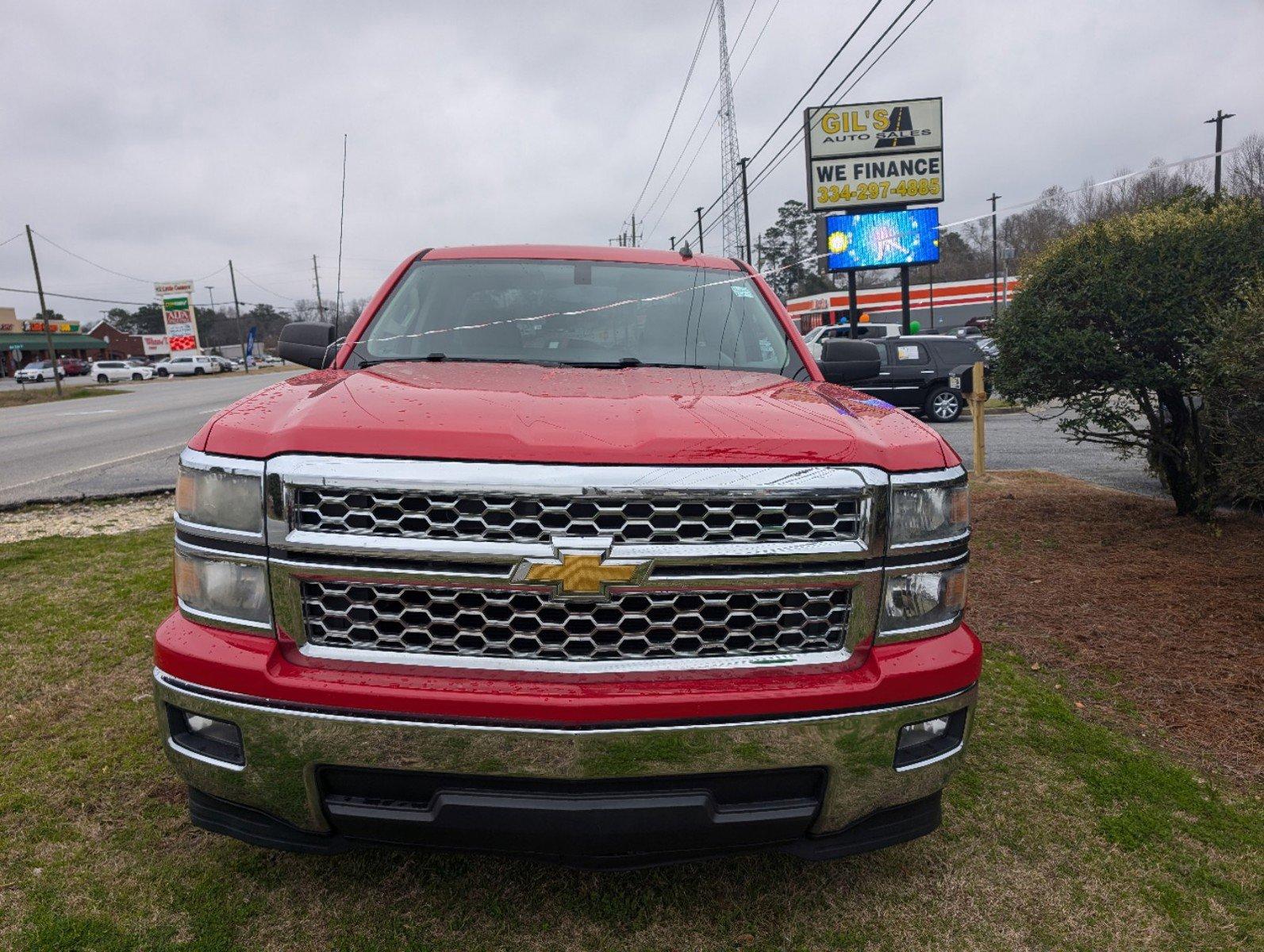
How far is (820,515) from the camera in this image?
1945 millimetres

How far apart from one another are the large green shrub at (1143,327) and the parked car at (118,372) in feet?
214

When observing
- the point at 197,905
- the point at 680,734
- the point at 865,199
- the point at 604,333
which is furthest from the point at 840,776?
the point at 865,199

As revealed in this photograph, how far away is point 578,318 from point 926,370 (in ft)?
46.6

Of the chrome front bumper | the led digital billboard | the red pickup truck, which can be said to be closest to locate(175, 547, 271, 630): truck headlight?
the red pickup truck

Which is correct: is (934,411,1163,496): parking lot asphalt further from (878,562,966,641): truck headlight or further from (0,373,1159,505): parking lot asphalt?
(878,562,966,641): truck headlight

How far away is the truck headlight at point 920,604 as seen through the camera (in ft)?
6.59

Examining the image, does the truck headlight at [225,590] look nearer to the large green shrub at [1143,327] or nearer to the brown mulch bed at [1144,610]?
the brown mulch bed at [1144,610]

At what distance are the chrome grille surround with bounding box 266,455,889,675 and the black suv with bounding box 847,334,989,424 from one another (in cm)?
1483

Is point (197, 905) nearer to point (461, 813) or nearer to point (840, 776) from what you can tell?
point (461, 813)

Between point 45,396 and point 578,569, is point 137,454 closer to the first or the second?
point 578,569

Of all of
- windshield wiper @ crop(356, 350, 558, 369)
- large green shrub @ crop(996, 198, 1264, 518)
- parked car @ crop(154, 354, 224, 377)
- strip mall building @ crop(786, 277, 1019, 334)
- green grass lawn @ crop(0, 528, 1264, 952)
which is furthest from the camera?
parked car @ crop(154, 354, 224, 377)

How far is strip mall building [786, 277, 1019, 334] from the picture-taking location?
199 feet

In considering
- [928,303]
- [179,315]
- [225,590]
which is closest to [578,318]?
[225,590]

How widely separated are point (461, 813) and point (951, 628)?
125 cm
